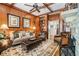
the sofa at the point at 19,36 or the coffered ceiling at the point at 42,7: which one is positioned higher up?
the coffered ceiling at the point at 42,7

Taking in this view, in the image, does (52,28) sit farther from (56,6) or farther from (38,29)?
(56,6)

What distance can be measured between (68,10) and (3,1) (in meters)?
1.01

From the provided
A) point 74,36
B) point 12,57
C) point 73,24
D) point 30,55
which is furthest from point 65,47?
point 12,57

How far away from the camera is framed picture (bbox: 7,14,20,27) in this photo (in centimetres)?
205

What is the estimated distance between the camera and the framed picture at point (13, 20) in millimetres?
2055

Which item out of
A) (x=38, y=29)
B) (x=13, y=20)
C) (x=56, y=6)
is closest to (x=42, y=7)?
(x=56, y=6)

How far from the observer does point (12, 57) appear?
210cm

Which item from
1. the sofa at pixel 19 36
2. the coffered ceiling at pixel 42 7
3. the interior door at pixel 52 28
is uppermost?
the coffered ceiling at pixel 42 7

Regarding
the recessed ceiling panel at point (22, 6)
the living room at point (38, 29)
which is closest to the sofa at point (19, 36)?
the living room at point (38, 29)

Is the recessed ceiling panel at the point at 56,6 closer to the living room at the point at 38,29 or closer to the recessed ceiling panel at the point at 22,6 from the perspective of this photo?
the living room at the point at 38,29

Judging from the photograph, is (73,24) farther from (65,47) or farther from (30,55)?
(30,55)

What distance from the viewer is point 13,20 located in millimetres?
2080

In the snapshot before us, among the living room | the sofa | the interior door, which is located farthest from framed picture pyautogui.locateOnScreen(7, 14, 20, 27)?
the interior door

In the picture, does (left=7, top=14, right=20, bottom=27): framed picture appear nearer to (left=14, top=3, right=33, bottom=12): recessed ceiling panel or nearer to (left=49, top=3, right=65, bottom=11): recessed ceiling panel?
(left=14, top=3, right=33, bottom=12): recessed ceiling panel
